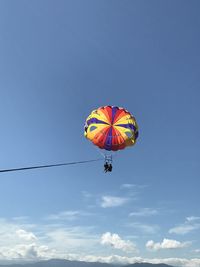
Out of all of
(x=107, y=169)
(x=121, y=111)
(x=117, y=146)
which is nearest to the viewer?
(x=107, y=169)

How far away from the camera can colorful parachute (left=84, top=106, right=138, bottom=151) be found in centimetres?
4659

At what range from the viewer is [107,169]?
41.5 meters

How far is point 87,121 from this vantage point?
4981cm

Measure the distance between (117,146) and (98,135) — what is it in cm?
299

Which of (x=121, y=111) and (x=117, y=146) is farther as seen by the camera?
(x=121, y=111)

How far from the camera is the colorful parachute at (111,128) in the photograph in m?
46.6

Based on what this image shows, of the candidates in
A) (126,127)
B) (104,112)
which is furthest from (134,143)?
(104,112)

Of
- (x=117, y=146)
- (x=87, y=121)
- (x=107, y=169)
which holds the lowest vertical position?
(x=107, y=169)

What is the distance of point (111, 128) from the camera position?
47656 millimetres

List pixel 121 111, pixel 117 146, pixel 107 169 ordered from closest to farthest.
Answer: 1. pixel 107 169
2. pixel 117 146
3. pixel 121 111

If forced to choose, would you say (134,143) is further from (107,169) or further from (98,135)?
(107,169)

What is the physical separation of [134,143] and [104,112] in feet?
20.4

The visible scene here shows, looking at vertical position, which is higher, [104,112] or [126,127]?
[104,112]

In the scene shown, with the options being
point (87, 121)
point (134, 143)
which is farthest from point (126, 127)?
point (87, 121)
